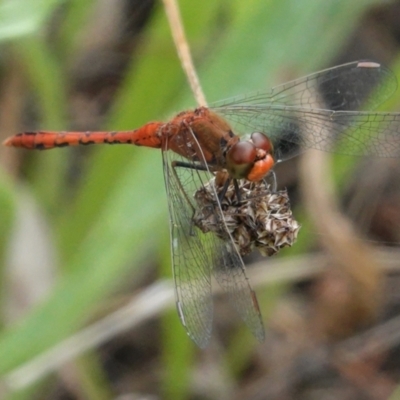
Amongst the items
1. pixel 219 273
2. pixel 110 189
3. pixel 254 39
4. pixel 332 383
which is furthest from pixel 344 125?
pixel 332 383

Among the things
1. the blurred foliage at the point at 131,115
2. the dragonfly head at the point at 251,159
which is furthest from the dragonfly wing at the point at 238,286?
the blurred foliage at the point at 131,115

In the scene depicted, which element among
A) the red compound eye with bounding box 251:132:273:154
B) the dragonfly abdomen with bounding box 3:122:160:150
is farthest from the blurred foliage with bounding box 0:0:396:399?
the red compound eye with bounding box 251:132:273:154

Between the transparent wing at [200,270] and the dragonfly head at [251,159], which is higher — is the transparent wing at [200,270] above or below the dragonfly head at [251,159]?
below

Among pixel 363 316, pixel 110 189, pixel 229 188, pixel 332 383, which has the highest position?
pixel 110 189

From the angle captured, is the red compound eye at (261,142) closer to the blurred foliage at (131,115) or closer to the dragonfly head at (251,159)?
the dragonfly head at (251,159)

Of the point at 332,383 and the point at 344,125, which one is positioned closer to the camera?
the point at 344,125

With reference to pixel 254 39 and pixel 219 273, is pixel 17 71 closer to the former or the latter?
pixel 254 39

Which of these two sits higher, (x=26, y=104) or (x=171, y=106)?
(x=26, y=104)

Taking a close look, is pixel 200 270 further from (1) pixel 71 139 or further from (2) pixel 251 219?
(1) pixel 71 139

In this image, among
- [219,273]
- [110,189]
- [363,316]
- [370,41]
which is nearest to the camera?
[219,273]
